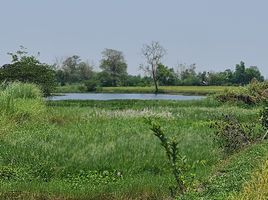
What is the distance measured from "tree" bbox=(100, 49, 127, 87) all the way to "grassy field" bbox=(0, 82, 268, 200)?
77.2 metres

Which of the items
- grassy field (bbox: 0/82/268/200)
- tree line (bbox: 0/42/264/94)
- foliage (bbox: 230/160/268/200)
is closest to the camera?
foliage (bbox: 230/160/268/200)

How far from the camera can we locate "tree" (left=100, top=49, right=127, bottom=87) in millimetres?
95562

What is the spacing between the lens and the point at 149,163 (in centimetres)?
1259

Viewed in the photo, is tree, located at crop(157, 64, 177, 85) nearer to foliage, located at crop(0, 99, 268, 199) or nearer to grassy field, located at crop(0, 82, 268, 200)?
grassy field, located at crop(0, 82, 268, 200)

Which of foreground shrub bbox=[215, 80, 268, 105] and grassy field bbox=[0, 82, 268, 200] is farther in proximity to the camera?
foreground shrub bbox=[215, 80, 268, 105]

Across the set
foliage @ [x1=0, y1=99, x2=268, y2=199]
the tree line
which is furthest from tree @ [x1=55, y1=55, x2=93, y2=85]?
foliage @ [x1=0, y1=99, x2=268, y2=199]

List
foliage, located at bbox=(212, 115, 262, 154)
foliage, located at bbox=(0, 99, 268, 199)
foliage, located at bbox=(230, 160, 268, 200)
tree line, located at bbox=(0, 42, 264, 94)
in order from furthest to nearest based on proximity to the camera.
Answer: tree line, located at bbox=(0, 42, 264, 94) → foliage, located at bbox=(212, 115, 262, 154) → foliage, located at bbox=(0, 99, 268, 199) → foliage, located at bbox=(230, 160, 268, 200)

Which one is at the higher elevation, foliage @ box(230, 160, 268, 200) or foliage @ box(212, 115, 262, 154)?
foliage @ box(230, 160, 268, 200)

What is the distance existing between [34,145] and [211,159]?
174 inches

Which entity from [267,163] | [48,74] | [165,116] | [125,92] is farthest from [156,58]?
[267,163]

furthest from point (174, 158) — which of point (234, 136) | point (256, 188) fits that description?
point (234, 136)

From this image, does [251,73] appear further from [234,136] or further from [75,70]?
[234,136]

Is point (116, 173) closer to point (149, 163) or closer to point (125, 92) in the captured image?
point (149, 163)

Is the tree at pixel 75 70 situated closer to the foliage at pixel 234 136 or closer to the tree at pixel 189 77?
the tree at pixel 189 77
